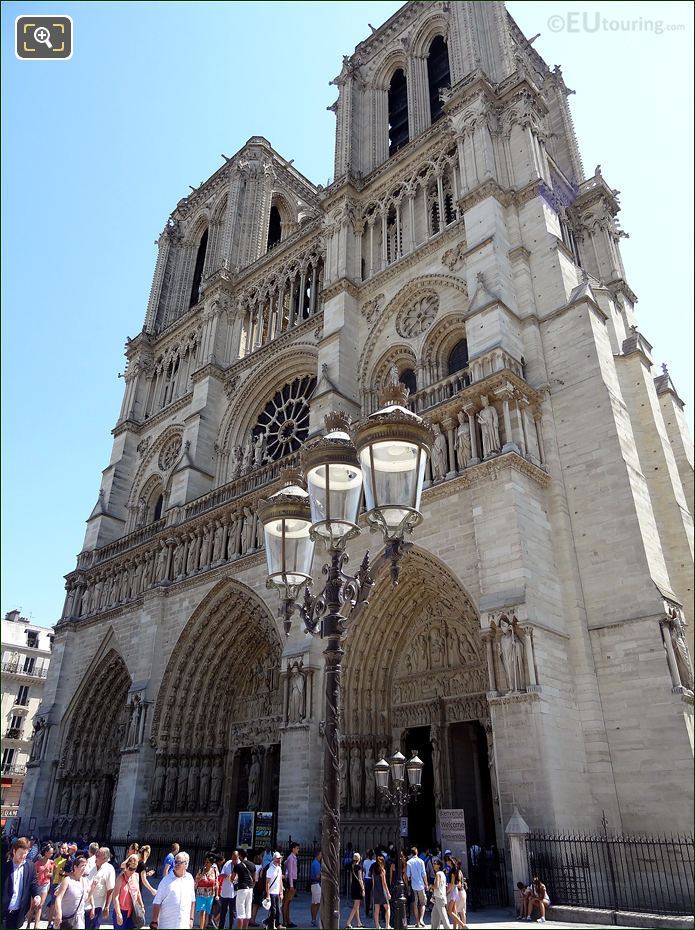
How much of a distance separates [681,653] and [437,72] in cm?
2098

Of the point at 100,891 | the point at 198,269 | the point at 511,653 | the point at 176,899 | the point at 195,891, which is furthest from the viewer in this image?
the point at 198,269

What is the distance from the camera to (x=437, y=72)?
23.7 metres

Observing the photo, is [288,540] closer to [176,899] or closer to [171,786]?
[176,899]

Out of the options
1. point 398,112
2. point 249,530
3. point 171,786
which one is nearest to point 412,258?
point 249,530

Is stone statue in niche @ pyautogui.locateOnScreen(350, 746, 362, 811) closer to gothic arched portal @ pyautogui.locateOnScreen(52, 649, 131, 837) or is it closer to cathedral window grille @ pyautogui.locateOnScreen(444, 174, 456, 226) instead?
gothic arched portal @ pyautogui.locateOnScreen(52, 649, 131, 837)

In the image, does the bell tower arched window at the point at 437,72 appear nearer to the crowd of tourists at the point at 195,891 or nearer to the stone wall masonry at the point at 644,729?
the stone wall masonry at the point at 644,729

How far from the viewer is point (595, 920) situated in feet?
27.5

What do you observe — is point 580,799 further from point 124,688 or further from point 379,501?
point 124,688

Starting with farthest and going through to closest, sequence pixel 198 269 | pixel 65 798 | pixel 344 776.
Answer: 1. pixel 198 269
2. pixel 65 798
3. pixel 344 776

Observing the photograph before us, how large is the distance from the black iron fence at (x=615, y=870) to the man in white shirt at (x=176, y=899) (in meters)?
5.64

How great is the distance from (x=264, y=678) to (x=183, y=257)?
20.3 m

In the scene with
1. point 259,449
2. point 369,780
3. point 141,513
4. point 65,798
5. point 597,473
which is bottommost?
point 65,798

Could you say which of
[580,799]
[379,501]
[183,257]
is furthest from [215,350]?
[379,501]

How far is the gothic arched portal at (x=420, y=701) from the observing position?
42.9ft
